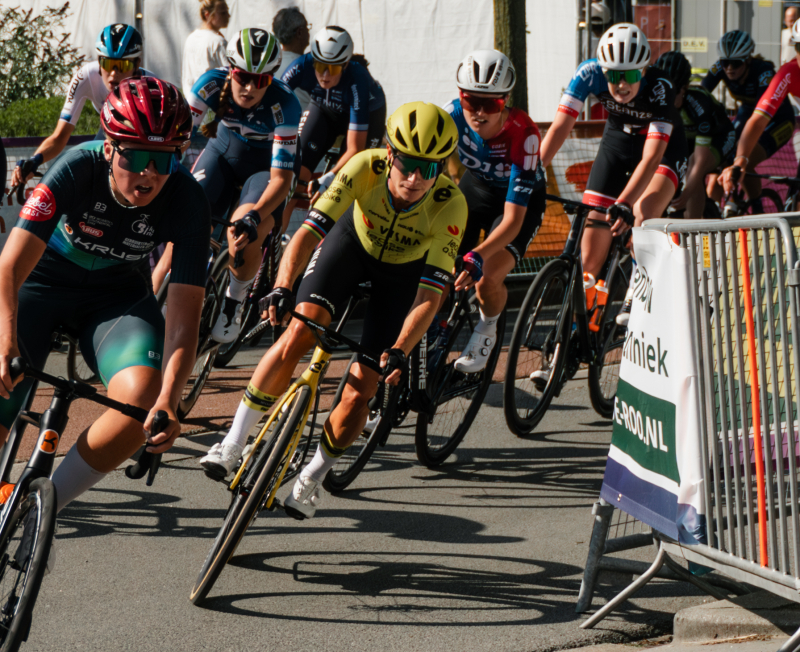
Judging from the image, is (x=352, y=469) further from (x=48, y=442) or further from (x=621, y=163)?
(x=621, y=163)

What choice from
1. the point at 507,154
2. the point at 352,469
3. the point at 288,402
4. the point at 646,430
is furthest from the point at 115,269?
the point at 507,154

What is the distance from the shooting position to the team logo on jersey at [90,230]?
4055 mm

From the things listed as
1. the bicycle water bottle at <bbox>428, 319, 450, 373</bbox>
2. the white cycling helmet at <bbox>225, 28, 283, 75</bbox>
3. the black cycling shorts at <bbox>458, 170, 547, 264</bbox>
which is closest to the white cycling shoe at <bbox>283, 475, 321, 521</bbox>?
the bicycle water bottle at <bbox>428, 319, 450, 373</bbox>

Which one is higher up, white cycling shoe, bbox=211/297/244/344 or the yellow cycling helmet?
the yellow cycling helmet

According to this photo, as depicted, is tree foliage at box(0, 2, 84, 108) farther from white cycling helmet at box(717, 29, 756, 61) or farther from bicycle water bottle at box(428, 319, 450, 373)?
bicycle water bottle at box(428, 319, 450, 373)

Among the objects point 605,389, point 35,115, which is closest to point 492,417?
point 605,389

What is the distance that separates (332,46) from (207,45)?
8.67 feet

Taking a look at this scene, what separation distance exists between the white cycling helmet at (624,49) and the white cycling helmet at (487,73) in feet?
4.33

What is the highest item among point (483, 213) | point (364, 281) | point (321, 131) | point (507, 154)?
point (321, 131)

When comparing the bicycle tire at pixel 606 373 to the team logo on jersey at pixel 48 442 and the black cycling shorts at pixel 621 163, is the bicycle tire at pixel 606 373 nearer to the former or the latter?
the black cycling shorts at pixel 621 163

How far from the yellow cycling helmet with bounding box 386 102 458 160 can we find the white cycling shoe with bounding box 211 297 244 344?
7.71 ft

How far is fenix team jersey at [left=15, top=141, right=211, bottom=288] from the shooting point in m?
3.84

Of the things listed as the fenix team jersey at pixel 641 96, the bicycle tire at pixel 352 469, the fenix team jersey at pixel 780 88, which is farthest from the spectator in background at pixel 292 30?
the bicycle tire at pixel 352 469

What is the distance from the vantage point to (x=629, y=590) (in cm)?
385
